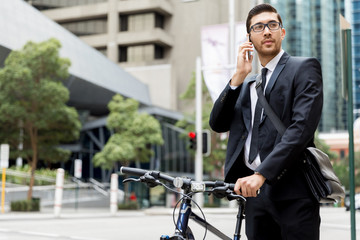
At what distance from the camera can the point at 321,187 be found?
93.7 inches

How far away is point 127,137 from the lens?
32781mm

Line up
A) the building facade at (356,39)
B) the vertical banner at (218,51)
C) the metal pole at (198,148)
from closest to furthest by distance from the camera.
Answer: the vertical banner at (218,51) < the metal pole at (198,148) < the building facade at (356,39)

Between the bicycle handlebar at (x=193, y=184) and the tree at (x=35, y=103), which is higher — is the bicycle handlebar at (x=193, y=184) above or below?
below

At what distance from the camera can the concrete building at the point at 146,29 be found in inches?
2136

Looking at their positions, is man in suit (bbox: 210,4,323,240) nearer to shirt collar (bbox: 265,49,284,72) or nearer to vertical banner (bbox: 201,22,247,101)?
shirt collar (bbox: 265,49,284,72)

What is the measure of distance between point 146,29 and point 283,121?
176 feet

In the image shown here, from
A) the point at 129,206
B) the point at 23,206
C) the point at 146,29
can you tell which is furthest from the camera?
the point at 146,29

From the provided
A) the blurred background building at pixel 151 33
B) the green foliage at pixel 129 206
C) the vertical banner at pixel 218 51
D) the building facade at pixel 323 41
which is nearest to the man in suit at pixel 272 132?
the vertical banner at pixel 218 51

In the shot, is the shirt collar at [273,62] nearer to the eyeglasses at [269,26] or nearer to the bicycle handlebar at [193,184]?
the eyeglasses at [269,26]

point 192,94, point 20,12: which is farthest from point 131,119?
point 20,12

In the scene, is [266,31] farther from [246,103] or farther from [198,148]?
[198,148]

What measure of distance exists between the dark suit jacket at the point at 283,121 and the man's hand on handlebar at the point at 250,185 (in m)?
0.03

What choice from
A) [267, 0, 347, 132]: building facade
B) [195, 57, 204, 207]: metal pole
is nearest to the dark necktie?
[195, 57, 204, 207]: metal pole

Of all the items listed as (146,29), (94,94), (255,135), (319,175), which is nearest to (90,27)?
(146,29)
